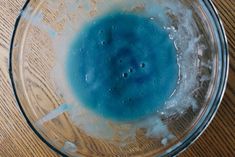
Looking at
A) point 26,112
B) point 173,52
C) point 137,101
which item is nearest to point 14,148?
point 26,112

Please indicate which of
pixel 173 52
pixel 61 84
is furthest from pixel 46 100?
pixel 173 52

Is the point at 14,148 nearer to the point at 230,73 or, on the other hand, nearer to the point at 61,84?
the point at 61,84

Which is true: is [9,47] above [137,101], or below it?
above

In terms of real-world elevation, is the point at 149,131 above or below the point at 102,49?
below

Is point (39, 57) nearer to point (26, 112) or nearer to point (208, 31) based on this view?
point (26, 112)

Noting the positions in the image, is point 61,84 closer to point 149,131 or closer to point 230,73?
point 149,131
